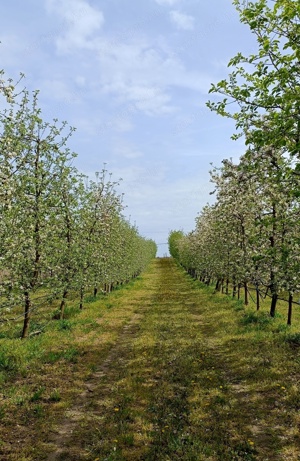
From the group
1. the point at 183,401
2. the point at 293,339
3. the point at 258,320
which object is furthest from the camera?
the point at 258,320

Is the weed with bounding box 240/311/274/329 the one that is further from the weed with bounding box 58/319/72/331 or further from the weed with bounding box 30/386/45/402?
the weed with bounding box 30/386/45/402

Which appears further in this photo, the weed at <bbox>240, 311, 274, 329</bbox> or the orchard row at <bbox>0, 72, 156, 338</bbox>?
the weed at <bbox>240, 311, 274, 329</bbox>

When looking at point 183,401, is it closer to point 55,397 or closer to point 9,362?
point 55,397

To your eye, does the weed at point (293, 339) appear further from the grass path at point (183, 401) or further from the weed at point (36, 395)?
the weed at point (36, 395)

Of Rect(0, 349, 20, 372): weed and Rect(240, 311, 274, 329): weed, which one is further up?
Rect(240, 311, 274, 329): weed

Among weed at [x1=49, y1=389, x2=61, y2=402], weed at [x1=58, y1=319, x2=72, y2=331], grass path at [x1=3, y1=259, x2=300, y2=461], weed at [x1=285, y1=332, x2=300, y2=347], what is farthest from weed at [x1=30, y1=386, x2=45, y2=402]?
weed at [x1=285, y1=332, x2=300, y2=347]

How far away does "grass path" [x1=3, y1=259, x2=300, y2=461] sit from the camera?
7.47 metres

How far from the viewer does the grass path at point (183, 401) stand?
7473mm

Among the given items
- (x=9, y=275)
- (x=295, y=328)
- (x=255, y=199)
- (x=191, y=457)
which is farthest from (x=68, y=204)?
Answer: (x=191, y=457)

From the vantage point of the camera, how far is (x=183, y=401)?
980 centimetres

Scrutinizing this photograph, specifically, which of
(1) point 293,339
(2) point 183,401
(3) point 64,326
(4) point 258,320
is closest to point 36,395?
(2) point 183,401

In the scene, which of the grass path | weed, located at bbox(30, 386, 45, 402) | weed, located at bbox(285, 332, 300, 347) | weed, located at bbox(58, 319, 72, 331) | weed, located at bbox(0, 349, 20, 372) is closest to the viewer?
the grass path

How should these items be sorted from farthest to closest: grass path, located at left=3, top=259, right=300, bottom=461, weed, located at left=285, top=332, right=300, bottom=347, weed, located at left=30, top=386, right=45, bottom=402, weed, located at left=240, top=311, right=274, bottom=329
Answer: weed, located at left=240, top=311, right=274, bottom=329, weed, located at left=285, top=332, right=300, bottom=347, weed, located at left=30, top=386, right=45, bottom=402, grass path, located at left=3, top=259, right=300, bottom=461

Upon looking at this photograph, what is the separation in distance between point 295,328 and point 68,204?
45.1ft
